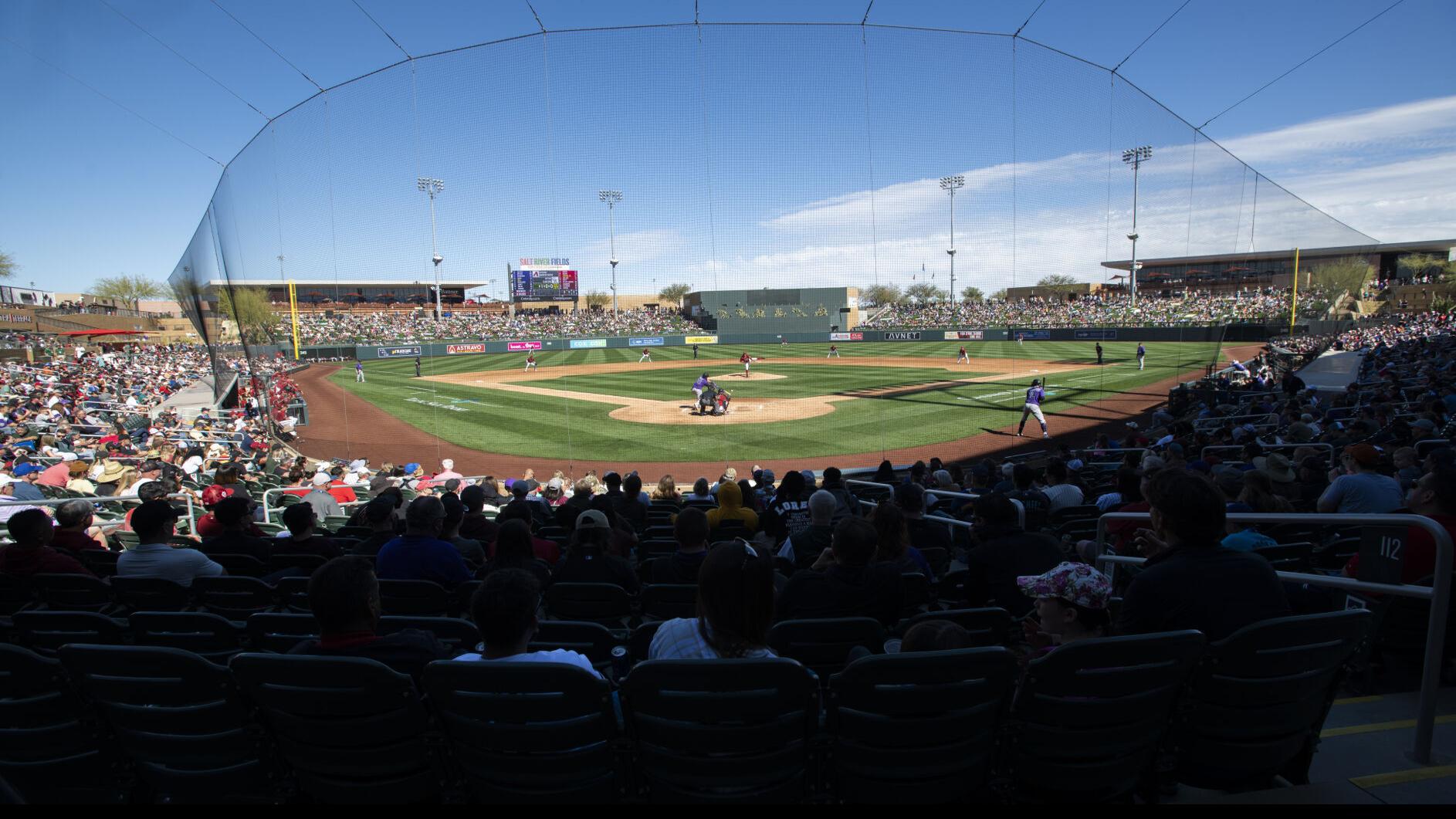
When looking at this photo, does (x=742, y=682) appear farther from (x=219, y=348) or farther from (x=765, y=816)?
(x=219, y=348)

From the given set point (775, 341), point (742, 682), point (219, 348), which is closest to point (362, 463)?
point (219, 348)

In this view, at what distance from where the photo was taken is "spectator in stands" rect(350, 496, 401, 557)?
5.78 m

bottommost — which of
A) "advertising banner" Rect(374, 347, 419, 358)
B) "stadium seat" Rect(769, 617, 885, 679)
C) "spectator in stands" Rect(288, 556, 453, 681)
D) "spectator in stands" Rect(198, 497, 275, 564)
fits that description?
"spectator in stands" Rect(198, 497, 275, 564)

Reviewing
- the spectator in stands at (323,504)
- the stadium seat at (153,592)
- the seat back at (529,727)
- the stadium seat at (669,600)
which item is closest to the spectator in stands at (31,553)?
the stadium seat at (153,592)

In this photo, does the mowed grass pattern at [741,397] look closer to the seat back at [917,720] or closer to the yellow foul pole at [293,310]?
the yellow foul pole at [293,310]

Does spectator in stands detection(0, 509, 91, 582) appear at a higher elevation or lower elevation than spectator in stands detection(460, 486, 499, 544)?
higher

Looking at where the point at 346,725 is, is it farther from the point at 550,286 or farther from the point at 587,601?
the point at 550,286

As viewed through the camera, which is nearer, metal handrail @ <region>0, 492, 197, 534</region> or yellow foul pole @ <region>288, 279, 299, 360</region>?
metal handrail @ <region>0, 492, 197, 534</region>

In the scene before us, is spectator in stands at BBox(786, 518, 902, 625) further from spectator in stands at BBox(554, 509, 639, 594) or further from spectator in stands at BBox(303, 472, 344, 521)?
spectator in stands at BBox(303, 472, 344, 521)

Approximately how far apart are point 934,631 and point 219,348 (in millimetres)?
23040

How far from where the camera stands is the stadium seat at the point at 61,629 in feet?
11.2

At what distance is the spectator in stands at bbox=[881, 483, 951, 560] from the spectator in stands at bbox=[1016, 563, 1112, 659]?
10.0 feet

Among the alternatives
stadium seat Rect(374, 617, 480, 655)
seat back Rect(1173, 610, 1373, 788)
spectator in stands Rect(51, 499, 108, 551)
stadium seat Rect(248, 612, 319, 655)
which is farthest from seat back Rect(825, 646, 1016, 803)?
spectator in stands Rect(51, 499, 108, 551)

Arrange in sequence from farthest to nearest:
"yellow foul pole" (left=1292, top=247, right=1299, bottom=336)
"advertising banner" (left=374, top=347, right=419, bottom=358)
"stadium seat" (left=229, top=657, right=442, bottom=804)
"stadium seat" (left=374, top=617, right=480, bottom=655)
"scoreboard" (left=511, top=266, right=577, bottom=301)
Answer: "scoreboard" (left=511, top=266, right=577, bottom=301)
"advertising banner" (left=374, top=347, right=419, bottom=358)
"yellow foul pole" (left=1292, top=247, right=1299, bottom=336)
"stadium seat" (left=374, top=617, right=480, bottom=655)
"stadium seat" (left=229, top=657, right=442, bottom=804)
